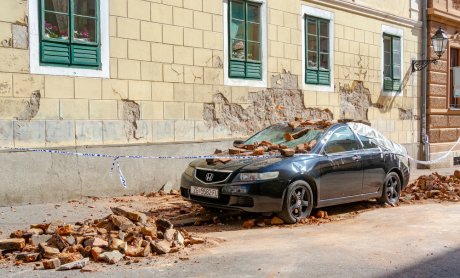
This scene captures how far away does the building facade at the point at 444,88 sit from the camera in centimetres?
1961

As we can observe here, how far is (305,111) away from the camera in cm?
1507

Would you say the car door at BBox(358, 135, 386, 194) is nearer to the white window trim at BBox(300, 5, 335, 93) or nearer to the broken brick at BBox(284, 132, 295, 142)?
the broken brick at BBox(284, 132, 295, 142)

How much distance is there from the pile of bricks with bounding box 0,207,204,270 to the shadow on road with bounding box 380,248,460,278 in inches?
96.5

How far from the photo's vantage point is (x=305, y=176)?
8.40 m

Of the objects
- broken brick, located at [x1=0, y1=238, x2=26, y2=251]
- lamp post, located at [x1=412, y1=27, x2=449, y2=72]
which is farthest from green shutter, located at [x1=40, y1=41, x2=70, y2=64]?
lamp post, located at [x1=412, y1=27, x2=449, y2=72]

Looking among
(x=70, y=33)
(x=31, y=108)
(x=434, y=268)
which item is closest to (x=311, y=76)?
(x=70, y=33)

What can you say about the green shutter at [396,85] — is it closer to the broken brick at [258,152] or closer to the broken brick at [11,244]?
the broken brick at [258,152]

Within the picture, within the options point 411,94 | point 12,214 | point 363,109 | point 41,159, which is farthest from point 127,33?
point 411,94

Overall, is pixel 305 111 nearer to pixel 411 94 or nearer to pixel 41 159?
pixel 411 94

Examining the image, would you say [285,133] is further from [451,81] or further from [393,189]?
[451,81]

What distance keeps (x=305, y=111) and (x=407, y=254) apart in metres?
8.80

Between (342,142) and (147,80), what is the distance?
4.23 m

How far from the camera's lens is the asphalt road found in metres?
5.70

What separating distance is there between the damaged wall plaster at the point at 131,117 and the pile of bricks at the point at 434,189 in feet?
17.5
